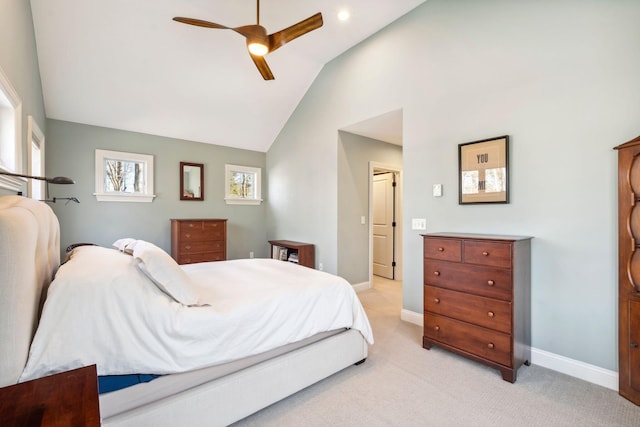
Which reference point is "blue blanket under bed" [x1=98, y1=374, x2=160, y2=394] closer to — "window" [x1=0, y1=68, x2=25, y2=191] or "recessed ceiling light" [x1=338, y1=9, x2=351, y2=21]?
"window" [x1=0, y1=68, x2=25, y2=191]

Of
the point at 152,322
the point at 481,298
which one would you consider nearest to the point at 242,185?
the point at 152,322

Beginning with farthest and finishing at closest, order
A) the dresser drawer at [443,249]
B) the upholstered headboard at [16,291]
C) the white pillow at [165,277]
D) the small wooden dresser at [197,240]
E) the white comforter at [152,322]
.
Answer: the small wooden dresser at [197,240] → the dresser drawer at [443,249] → the white pillow at [165,277] → the white comforter at [152,322] → the upholstered headboard at [16,291]

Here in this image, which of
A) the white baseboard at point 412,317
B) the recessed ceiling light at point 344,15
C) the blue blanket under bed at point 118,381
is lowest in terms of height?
the white baseboard at point 412,317

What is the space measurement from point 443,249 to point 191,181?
4.45m

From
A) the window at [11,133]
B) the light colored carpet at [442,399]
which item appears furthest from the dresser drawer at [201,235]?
the light colored carpet at [442,399]

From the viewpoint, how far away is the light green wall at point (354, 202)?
4.38 m

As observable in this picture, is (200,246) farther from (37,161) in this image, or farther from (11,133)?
(11,133)

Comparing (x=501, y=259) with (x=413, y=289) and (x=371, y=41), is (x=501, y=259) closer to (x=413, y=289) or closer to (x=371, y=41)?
(x=413, y=289)

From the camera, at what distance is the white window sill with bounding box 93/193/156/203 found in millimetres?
4430

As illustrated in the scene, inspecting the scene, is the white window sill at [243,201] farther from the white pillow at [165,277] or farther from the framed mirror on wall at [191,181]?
the white pillow at [165,277]

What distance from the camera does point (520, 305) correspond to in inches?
88.4

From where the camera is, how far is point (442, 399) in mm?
1943

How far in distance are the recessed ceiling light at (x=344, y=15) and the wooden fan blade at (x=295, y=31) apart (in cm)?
115

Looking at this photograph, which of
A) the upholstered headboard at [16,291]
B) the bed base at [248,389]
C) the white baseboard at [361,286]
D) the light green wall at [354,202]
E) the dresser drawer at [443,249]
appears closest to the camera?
the upholstered headboard at [16,291]
